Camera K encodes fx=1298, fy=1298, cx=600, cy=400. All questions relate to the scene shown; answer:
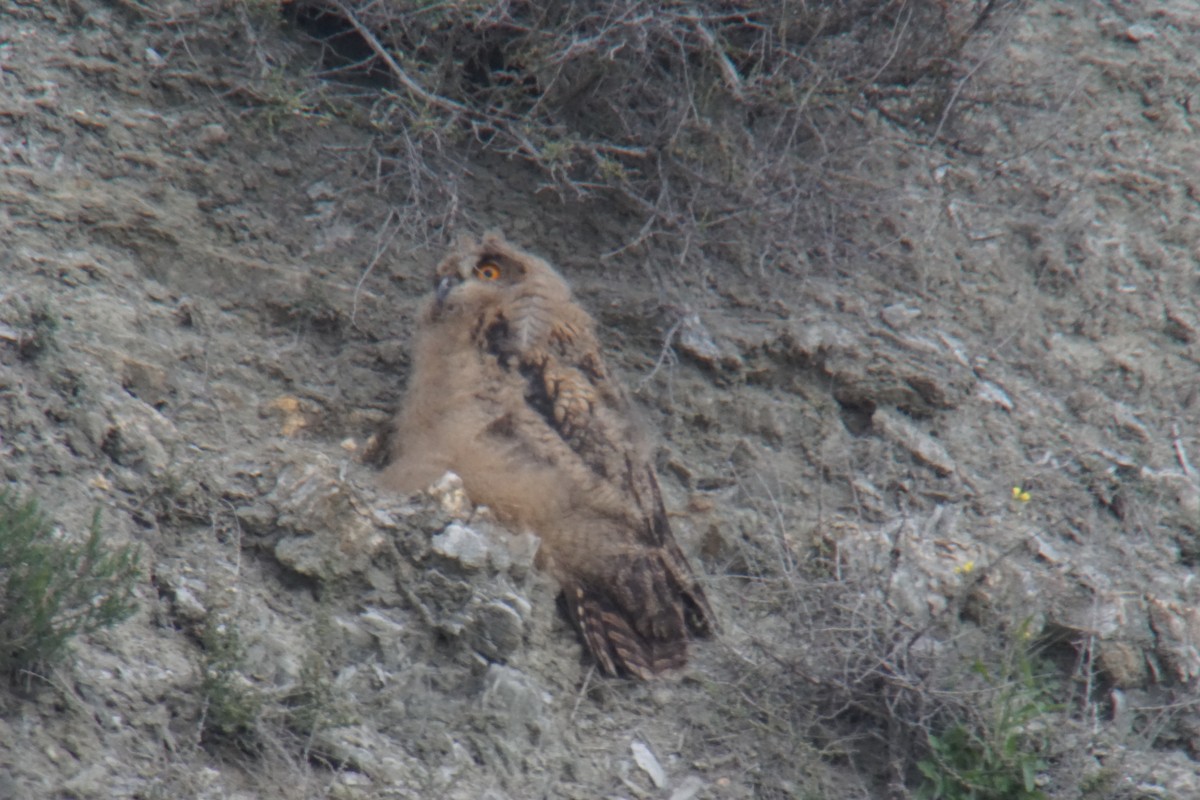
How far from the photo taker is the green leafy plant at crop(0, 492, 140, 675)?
2986 mm

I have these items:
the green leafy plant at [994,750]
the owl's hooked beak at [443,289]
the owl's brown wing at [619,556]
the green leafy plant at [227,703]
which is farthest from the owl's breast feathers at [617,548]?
the green leafy plant at [227,703]

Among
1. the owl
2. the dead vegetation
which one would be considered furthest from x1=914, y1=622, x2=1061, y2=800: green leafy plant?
the dead vegetation

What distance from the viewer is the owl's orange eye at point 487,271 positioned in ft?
16.3

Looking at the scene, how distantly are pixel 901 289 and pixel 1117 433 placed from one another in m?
1.10

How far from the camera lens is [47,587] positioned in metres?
3.05

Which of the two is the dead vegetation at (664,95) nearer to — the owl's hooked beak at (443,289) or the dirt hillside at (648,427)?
the dirt hillside at (648,427)

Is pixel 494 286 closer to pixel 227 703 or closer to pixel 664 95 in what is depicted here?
pixel 664 95

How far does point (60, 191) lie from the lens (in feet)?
15.4

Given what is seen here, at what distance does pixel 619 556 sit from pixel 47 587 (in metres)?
1.90

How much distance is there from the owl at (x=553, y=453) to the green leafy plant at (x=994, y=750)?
84cm

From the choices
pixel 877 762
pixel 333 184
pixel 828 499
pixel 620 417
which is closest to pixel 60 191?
pixel 333 184

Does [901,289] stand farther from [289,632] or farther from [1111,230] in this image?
[289,632]

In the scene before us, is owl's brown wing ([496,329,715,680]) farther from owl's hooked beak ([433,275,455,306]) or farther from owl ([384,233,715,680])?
owl's hooked beak ([433,275,455,306])

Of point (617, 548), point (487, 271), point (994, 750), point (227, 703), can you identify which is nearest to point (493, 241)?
point (487, 271)
